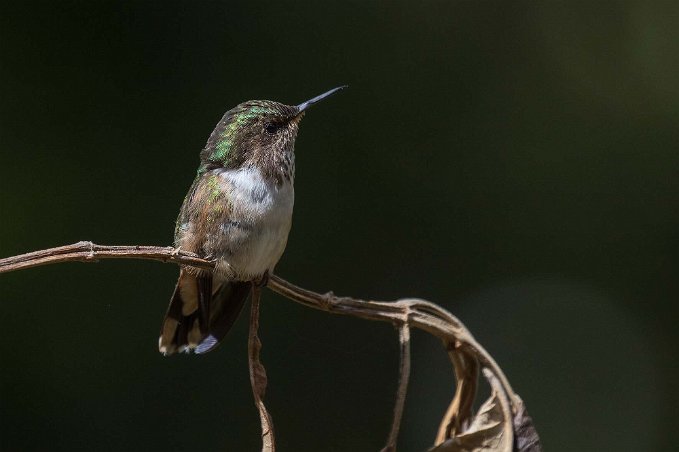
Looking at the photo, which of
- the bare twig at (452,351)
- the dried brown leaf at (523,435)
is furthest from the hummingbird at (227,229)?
the dried brown leaf at (523,435)

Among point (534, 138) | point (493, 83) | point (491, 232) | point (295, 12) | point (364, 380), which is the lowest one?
point (364, 380)

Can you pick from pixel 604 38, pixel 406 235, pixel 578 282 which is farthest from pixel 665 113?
pixel 406 235

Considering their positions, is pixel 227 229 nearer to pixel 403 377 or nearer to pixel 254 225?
pixel 254 225

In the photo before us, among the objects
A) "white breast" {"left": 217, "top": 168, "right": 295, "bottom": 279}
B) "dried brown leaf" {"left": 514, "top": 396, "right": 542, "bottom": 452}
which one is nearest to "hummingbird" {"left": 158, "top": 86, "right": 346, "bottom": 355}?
"white breast" {"left": 217, "top": 168, "right": 295, "bottom": 279}

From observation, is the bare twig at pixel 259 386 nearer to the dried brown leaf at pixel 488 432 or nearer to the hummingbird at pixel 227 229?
the dried brown leaf at pixel 488 432

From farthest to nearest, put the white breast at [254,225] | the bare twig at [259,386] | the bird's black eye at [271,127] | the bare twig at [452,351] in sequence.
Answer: the bird's black eye at [271,127]
the white breast at [254,225]
the bare twig at [452,351]
the bare twig at [259,386]

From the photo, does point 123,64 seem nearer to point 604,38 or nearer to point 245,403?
point 245,403

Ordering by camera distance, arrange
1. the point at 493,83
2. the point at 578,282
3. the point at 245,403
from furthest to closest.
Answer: the point at 493,83 → the point at 578,282 → the point at 245,403

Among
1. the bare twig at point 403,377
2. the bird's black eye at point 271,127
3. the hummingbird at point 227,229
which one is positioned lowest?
the bare twig at point 403,377
